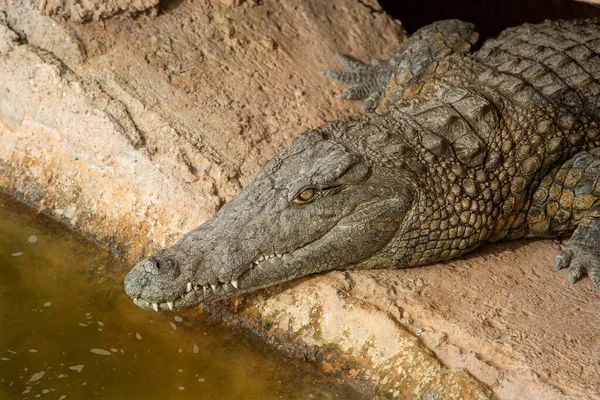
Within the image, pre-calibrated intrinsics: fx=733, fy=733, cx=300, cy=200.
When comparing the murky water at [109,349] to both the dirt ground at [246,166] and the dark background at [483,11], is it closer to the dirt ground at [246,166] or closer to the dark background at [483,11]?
the dirt ground at [246,166]

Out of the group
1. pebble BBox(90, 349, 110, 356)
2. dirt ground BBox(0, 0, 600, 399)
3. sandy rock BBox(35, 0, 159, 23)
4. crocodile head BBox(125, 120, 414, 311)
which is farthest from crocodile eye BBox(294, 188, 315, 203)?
sandy rock BBox(35, 0, 159, 23)

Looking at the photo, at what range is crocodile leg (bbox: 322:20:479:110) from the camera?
17.9ft

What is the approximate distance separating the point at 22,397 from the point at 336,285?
1.68m

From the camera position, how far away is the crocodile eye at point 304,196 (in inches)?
155

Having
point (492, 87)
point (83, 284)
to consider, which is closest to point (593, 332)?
point (492, 87)

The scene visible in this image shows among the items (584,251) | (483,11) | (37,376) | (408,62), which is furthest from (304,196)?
(483,11)

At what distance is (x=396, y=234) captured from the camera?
4.12 metres

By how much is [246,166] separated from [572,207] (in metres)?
2.04

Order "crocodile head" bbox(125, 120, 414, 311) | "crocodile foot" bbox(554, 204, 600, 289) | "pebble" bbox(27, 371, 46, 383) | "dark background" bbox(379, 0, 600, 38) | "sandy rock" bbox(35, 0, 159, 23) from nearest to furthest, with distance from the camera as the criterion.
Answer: "pebble" bbox(27, 371, 46, 383)
"crocodile head" bbox(125, 120, 414, 311)
"crocodile foot" bbox(554, 204, 600, 289)
"sandy rock" bbox(35, 0, 159, 23)
"dark background" bbox(379, 0, 600, 38)

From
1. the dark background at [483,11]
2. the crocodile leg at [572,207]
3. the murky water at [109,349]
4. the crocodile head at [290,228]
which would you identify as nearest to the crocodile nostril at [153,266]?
the crocodile head at [290,228]

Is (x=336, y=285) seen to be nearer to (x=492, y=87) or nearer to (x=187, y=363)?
(x=187, y=363)

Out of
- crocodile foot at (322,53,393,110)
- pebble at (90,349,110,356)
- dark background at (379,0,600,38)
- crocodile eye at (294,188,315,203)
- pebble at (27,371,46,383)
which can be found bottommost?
pebble at (27,371,46,383)

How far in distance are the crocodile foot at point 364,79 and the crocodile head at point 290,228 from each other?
5.23 feet

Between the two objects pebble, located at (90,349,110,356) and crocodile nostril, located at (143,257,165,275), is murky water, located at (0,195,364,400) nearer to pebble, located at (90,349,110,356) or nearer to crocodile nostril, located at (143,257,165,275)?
pebble, located at (90,349,110,356)
